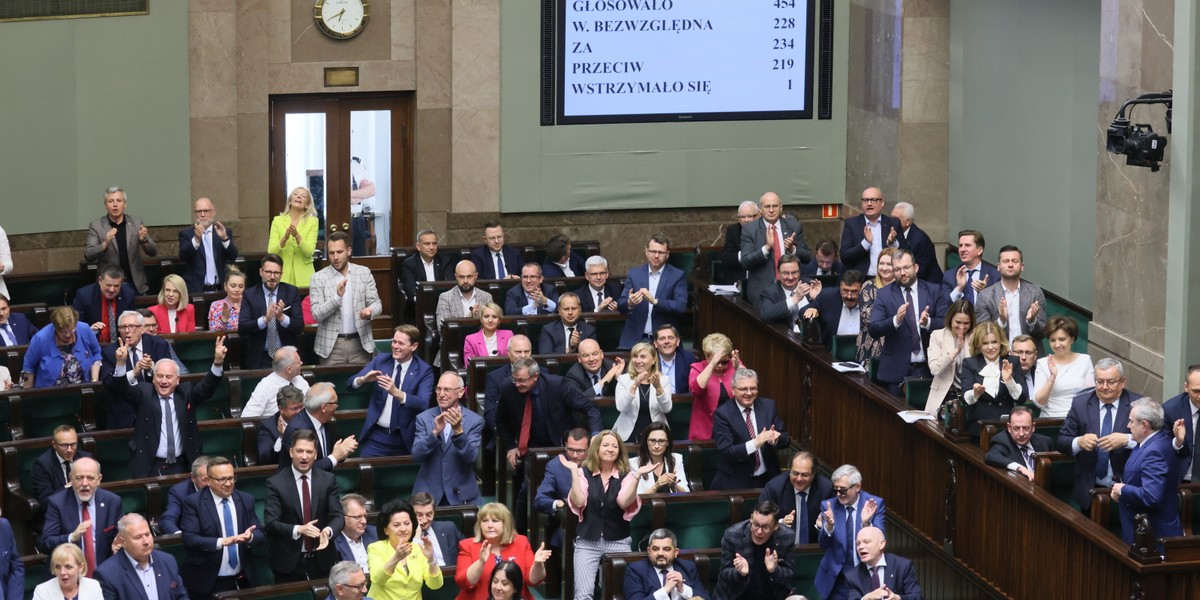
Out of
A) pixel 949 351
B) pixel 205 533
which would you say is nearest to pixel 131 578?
pixel 205 533

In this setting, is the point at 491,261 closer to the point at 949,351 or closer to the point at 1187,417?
the point at 949,351

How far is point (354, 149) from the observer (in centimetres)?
1486

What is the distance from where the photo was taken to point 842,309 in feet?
38.3

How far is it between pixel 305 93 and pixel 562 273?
8.93 feet

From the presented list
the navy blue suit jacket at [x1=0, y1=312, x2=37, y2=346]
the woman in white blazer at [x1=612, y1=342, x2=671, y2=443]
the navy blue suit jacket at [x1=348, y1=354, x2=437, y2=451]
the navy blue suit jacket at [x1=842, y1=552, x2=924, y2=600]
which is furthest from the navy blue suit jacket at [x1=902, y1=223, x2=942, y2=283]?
the navy blue suit jacket at [x1=0, y1=312, x2=37, y2=346]

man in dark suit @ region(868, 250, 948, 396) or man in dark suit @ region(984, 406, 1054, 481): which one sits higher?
man in dark suit @ region(868, 250, 948, 396)

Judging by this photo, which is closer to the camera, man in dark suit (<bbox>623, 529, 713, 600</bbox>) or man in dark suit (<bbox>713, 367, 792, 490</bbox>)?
man in dark suit (<bbox>623, 529, 713, 600</bbox>)

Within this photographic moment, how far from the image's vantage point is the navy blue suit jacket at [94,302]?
12.1 m

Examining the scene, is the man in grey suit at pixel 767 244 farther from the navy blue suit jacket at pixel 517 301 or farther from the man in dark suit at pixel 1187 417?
the man in dark suit at pixel 1187 417

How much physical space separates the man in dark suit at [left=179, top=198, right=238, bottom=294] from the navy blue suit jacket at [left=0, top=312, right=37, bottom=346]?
154 centimetres

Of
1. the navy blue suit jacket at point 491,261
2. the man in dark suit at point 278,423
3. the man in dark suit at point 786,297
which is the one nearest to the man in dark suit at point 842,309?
the man in dark suit at point 786,297

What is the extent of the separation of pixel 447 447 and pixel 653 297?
2628mm

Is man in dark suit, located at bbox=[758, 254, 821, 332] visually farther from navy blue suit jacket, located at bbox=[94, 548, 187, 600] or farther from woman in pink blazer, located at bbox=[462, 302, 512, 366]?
navy blue suit jacket, located at bbox=[94, 548, 187, 600]

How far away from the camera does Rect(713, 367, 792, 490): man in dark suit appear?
10.1 m
